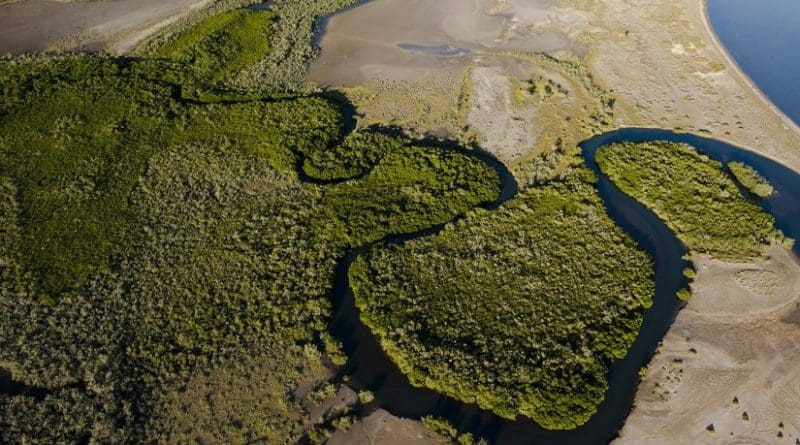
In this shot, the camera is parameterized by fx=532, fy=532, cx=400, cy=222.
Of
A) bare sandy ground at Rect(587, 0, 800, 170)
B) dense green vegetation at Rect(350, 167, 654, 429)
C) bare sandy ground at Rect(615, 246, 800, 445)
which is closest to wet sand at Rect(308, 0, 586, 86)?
bare sandy ground at Rect(587, 0, 800, 170)

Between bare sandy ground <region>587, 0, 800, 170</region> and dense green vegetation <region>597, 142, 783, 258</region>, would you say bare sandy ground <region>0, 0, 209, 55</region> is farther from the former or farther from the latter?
dense green vegetation <region>597, 142, 783, 258</region>

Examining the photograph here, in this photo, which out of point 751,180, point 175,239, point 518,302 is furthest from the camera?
point 751,180

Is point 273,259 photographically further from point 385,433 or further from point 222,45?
point 222,45

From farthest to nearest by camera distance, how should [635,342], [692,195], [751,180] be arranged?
[751,180] < [692,195] < [635,342]

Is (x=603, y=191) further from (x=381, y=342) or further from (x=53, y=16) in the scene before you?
(x=53, y=16)

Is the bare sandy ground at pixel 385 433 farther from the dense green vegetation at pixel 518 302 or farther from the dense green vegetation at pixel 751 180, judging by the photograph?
the dense green vegetation at pixel 751 180

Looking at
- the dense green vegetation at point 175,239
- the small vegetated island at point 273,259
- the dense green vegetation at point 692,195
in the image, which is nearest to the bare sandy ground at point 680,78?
the dense green vegetation at point 692,195

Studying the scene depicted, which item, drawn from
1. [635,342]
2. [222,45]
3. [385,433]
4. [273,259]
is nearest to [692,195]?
[635,342]
